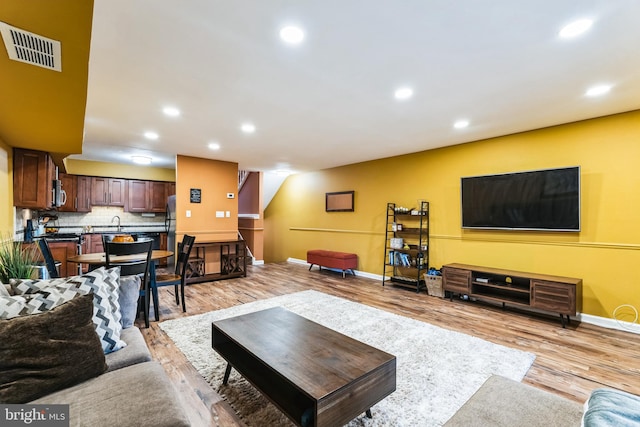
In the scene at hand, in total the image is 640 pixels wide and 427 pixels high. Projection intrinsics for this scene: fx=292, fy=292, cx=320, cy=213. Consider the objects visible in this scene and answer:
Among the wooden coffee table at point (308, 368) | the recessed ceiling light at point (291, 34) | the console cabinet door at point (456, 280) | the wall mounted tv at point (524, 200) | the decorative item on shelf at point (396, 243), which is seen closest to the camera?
the wooden coffee table at point (308, 368)

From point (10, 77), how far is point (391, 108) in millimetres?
3218

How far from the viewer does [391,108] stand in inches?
127

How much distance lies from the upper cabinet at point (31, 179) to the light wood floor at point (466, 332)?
88.6 inches

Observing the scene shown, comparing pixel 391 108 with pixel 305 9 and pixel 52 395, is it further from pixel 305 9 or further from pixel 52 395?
pixel 52 395

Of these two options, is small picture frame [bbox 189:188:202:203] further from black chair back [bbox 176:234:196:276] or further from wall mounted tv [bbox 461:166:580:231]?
wall mounted tv [bbox 461:166:580:231]

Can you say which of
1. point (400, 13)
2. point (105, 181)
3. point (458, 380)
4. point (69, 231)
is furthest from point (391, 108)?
point (69, 231)

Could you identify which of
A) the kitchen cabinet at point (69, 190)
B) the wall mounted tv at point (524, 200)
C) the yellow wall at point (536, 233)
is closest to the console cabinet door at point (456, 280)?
the yellow wall at point (536, 233)

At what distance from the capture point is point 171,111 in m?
3.29

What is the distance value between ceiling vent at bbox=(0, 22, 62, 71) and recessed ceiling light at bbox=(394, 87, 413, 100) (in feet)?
8.30

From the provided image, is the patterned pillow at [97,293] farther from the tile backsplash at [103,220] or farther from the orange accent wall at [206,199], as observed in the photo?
the tile backsplash at [103,220]

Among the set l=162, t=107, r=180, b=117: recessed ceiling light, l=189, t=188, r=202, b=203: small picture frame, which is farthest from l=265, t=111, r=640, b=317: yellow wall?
l=162, t=107, r=180, b=117: recessed ceiling light

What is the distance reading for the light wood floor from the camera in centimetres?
215

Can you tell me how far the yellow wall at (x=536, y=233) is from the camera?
3328 millimetres

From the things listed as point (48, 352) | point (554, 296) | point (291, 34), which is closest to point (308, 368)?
point (48, 352)
